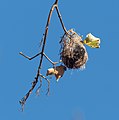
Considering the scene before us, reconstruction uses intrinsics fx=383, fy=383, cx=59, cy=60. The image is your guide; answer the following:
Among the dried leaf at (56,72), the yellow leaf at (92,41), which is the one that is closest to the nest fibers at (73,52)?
the yellow leaf at (92,41)

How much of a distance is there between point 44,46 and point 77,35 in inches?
32.6

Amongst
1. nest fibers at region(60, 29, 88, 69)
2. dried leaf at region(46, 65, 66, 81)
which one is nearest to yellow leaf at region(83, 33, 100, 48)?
nest fibers at region(60, 29, 88, 69)

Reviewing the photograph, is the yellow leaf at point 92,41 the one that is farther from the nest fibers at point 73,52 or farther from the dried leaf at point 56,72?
the dried leaf at point 56,72

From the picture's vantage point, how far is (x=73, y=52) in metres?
3.07

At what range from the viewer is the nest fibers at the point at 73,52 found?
9.68ft

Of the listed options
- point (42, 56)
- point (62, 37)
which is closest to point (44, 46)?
point (42, 56)

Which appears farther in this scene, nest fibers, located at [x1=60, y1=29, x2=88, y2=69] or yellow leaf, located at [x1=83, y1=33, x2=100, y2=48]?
nest fibers, located at [x1=60, y1=29, x2=88, y2=69]

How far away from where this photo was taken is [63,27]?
2.43 m

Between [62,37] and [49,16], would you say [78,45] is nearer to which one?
[62,37]

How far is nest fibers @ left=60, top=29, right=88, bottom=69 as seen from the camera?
9.68ft

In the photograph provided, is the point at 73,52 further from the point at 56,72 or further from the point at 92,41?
the point at 56,72

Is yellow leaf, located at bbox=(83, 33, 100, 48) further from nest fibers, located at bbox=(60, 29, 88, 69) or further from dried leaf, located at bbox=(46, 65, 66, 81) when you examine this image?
dried leaf, located at bbox=(46, 65, 66, 81)

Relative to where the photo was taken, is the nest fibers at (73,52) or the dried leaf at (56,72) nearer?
the dried leaf at (56,72)

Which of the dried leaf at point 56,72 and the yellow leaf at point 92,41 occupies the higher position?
the yellow leaf at point 92,41
